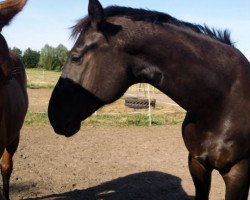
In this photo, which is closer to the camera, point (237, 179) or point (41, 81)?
point (237, 179)

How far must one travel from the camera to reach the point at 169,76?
2.58 m

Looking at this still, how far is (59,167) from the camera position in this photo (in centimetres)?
643

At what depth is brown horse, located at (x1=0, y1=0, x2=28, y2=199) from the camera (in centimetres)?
246

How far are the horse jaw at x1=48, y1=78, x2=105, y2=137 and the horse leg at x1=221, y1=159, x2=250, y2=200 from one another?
3.57 feet

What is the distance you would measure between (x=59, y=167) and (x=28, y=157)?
0.90 metres

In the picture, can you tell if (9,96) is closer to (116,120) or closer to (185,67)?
(185,67)

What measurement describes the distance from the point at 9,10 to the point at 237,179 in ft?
6.84

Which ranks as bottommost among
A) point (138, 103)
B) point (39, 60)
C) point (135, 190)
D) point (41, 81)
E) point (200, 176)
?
point (39, 60)

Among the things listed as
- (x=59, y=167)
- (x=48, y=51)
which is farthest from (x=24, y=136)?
(x=48, y=51)

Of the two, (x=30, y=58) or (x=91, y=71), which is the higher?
(x=91, y=71)

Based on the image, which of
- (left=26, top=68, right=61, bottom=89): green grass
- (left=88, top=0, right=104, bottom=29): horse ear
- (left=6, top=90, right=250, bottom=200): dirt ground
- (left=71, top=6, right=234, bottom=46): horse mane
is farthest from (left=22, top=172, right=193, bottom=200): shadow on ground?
(left=26, top=68, right=61, bottom=89): green grass

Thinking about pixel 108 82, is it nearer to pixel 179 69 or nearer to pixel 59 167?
pixel 179 69

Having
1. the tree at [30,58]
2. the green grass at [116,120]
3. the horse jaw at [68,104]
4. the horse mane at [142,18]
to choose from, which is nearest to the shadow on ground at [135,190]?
the horse jaw at [68,104]

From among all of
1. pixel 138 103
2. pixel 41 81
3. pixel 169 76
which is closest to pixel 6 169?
pixel 169 76
